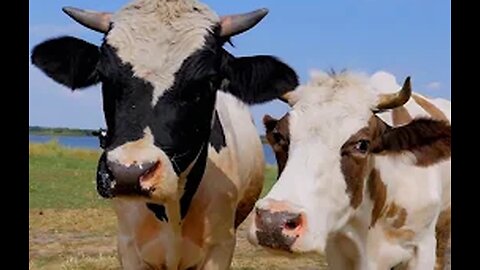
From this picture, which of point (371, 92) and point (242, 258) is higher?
point (371, 92)

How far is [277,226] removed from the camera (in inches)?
183

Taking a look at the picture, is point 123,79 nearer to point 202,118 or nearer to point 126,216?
point 202,118

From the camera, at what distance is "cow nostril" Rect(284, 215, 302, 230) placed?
467cm

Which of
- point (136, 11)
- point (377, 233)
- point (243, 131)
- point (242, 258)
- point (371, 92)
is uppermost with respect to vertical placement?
point (136, 11)

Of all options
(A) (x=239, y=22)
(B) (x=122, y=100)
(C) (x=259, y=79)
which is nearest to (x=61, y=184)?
(C) (x=259, y=79)

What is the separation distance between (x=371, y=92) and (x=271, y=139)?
0.82m

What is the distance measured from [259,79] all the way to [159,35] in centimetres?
101

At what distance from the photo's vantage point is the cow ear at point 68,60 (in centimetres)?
609

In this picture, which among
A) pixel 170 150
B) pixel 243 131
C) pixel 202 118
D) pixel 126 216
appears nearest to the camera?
pixel 170 150

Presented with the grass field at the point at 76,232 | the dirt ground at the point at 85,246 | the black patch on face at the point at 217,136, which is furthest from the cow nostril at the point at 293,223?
the dirt ground at the point at 85,246

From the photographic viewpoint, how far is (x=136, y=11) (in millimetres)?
5633

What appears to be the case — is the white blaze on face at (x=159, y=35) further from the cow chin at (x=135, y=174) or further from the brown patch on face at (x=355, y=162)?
the brown patch on face at (x=355, y=162)

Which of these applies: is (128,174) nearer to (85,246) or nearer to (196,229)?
(196,229)
